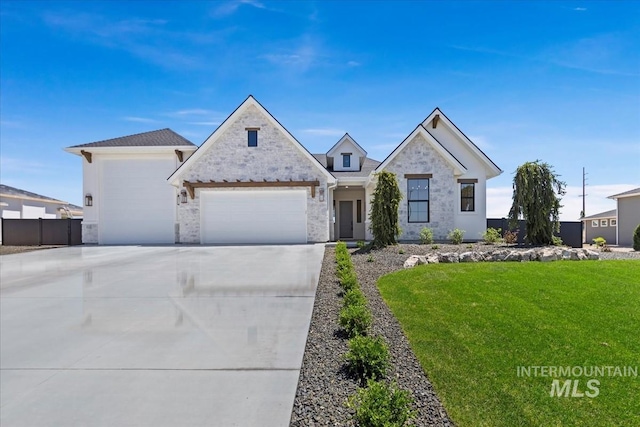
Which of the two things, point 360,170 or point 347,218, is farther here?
point 347,218

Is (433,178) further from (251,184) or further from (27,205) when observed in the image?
(27,205)

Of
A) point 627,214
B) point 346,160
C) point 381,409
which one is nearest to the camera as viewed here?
point 381,409

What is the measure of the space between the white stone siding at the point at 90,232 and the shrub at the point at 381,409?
66.2 feet

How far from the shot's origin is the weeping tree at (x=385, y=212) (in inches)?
524

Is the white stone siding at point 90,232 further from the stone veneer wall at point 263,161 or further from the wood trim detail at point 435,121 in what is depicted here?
the wood trim detail at point 435,121

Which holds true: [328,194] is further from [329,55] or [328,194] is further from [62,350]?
[62,350]

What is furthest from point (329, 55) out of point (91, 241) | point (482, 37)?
point (91, 241)

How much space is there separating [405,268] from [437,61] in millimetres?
9131

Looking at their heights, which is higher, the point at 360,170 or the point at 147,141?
the point at 147,141

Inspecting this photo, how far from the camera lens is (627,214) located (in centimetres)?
2267

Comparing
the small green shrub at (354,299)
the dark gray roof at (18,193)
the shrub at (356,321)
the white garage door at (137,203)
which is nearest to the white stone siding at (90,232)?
the white garage door at (137,203)

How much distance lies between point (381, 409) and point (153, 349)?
117 inches

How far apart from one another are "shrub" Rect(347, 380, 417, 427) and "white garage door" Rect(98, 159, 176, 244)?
17775 millimetres

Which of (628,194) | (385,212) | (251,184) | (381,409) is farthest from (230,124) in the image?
(628,194)
